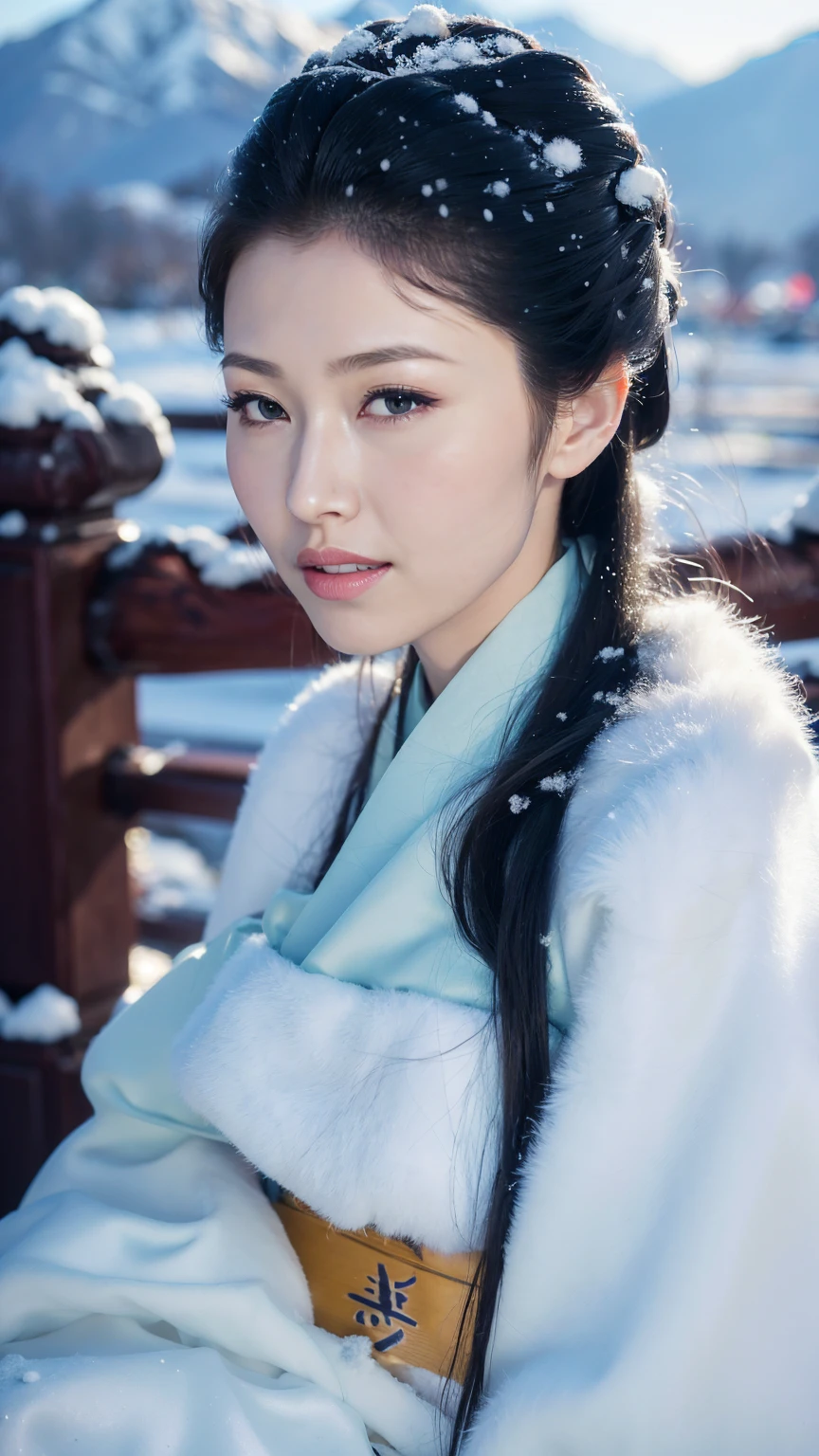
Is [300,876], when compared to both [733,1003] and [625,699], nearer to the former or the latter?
[625,699]

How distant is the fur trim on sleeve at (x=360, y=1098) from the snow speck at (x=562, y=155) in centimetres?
79

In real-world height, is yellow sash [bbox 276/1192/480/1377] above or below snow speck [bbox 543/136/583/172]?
below

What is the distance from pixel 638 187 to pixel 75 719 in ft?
3.85

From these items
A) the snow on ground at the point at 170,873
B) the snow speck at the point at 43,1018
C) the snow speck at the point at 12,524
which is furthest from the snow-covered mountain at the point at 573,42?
the snow on ground at the point at 170,873

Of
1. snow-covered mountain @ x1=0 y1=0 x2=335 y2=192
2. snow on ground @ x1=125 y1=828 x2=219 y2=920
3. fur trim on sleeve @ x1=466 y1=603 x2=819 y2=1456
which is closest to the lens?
fur trim on sleeve @ x1=466 y1=603 x2=819 y2=1456

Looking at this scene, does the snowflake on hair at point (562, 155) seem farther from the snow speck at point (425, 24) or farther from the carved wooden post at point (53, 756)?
the carved wooden post at point (53, 756)

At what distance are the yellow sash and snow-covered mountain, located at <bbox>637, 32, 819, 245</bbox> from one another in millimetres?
1166

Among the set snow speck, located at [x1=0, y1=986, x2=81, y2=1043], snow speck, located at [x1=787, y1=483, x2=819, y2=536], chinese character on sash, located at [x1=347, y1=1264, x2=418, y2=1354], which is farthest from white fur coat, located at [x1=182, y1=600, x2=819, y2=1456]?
snow speck, located at [x1=0, y1=986, x2=81, y2=1043]

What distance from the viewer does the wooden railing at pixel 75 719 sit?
1790 mm

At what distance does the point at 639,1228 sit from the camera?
0.94 metres

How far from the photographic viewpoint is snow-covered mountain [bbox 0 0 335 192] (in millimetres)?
2707

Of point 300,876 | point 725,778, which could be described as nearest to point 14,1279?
point 300,876

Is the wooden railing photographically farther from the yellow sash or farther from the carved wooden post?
the yellow sash

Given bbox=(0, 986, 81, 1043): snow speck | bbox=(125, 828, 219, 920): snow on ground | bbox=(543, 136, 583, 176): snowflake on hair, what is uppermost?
bbox=(543, 136, 583, 176): snowflake on hair
